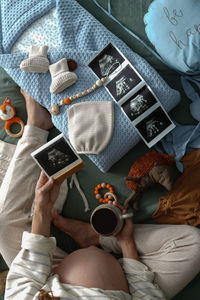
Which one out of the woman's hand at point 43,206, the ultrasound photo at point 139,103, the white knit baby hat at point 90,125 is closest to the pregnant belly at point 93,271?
the woman's hand at point 43,206

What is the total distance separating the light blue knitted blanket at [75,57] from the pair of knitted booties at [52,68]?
0.02 meters

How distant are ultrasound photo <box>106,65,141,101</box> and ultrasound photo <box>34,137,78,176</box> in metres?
0.28

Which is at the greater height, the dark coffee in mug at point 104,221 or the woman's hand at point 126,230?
the dark coffee in mug at point 104,221

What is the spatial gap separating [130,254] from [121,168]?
0.33m

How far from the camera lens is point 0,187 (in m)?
1.22

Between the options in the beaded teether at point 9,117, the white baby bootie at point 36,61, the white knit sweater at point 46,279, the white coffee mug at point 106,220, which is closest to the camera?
the white knit sweater at point 46,279

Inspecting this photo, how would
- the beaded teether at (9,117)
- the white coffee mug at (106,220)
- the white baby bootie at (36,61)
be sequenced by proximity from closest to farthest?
the white coffee mug at (106,220)
the white baby bootie at (36,61)
the beaded teether at (9,117)

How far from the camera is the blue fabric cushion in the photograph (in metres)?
1.07

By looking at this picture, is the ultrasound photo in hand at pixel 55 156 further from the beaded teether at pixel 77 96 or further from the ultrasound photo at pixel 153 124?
the ultrasound photo at pixel 153 124

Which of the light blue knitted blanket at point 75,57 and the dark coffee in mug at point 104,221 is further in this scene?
the light blue knitted blanket at point 75,57

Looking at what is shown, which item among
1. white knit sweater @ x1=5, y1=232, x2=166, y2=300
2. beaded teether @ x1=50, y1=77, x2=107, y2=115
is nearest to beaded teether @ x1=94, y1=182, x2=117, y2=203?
white knit sweater @ x1=5, y1=232, x2=166, y2=300

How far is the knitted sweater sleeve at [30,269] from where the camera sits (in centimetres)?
92

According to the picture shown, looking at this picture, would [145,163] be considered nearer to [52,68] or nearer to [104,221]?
[104,221]

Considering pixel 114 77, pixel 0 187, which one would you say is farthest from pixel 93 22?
pixel 0 187
